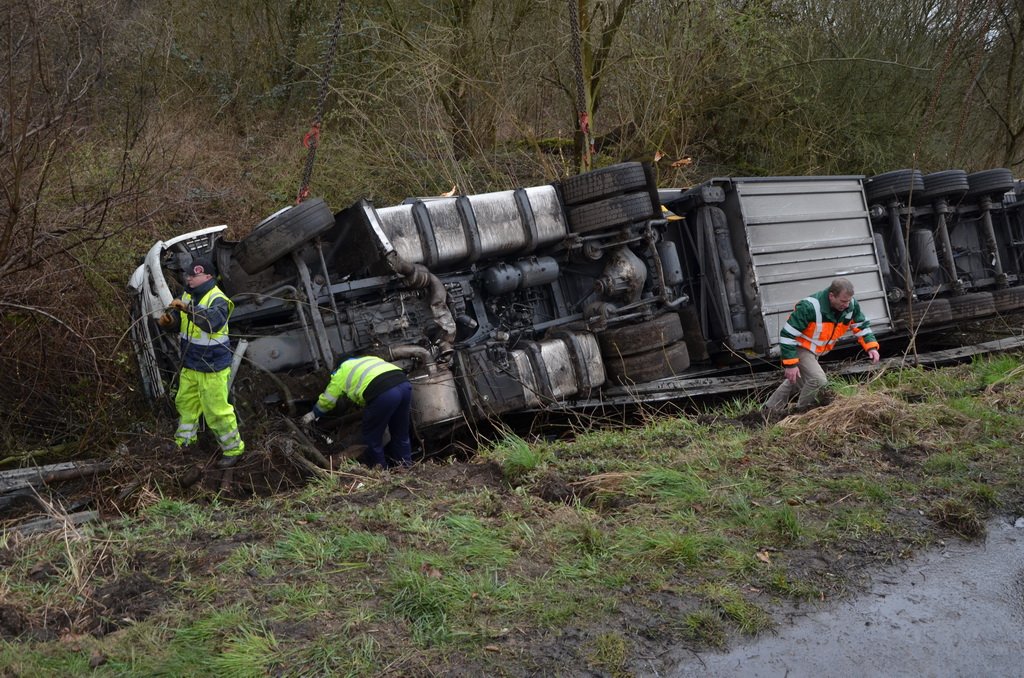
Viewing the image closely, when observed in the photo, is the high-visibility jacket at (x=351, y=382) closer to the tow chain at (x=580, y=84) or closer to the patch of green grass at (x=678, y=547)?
the patch of green grass at (x=678, y=547)

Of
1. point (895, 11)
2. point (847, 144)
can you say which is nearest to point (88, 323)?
point (847, 144)

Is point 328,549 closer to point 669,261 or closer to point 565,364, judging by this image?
point 565,364

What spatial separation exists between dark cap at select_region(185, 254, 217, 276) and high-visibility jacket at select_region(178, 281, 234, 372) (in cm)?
14

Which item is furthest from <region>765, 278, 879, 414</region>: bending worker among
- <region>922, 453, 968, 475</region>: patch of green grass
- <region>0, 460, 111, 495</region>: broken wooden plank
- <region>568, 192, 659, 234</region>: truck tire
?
<region>0, 460, 111, 495</region>: broken wooden plank

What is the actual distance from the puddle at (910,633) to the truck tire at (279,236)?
3944 mm

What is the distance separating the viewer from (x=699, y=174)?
12.5 m

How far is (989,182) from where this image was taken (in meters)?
9.46

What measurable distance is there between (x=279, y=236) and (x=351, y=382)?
109cm

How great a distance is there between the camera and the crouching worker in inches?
226

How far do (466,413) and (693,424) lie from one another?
5.38 feet

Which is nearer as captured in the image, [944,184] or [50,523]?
[50,523]

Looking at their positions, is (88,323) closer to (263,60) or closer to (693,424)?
(693,424)

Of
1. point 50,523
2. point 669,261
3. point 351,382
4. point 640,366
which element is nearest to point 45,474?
point 50,523

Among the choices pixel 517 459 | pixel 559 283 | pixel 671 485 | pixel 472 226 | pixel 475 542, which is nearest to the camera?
pixel 475 542
